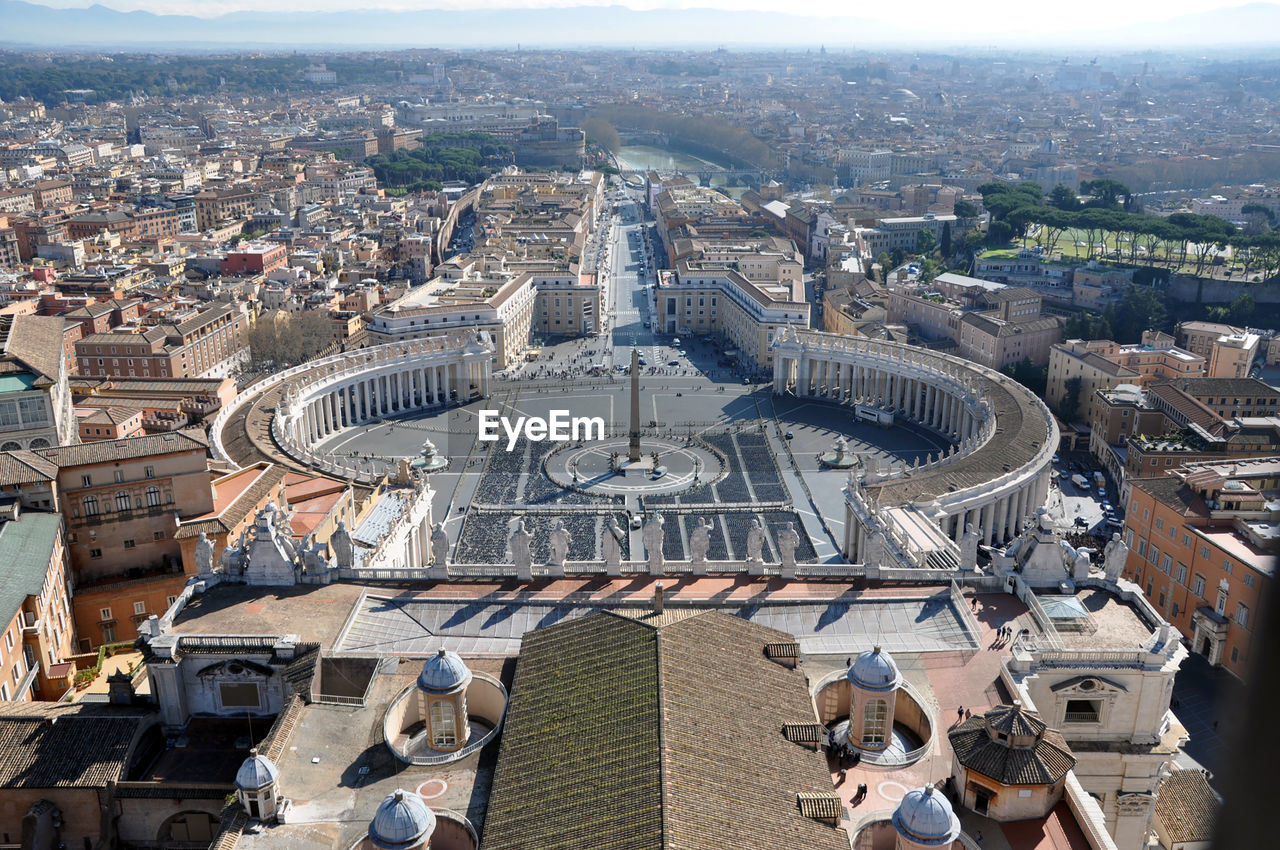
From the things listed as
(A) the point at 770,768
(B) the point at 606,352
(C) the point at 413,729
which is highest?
(A) the point at 770,768

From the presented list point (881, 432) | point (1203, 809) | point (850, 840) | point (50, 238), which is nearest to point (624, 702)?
point (850, 840)

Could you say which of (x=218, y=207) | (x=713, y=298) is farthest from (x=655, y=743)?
(x=218, y=207)

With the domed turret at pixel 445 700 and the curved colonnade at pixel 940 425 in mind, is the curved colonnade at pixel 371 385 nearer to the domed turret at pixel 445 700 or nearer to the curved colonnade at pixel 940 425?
the curved colonnade at pixel 940 425

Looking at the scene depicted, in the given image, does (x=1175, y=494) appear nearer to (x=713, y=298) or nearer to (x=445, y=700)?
(x=445, y=700)

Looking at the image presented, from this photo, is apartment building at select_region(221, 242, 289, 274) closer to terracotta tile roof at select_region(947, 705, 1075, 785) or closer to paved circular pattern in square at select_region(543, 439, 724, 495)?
paved circular pattern in square at select_region(543, 439, 724, 495)

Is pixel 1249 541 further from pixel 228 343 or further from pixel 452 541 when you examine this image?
pixel 228 343

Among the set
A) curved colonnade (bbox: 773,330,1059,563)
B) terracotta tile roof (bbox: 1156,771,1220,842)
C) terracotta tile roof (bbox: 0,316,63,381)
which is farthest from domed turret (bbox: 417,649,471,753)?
terracotta tile roof (bbox: 0,316,63,381)
